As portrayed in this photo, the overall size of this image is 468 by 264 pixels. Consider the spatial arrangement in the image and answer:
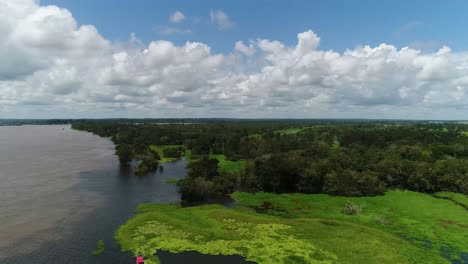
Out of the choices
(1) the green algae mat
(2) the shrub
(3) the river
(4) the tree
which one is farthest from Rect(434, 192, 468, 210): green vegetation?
(4) the tree

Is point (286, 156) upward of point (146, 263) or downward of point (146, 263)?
upward

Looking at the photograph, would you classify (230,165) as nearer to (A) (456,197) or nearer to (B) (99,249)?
(A) (456,197)

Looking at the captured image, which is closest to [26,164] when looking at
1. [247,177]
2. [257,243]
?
[247,177]

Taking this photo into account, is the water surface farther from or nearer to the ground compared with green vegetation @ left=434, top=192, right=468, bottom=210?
farther from the ground

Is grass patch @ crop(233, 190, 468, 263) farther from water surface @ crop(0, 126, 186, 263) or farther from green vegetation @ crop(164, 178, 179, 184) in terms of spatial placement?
water surface @ crop(0, 126, 186, 263)

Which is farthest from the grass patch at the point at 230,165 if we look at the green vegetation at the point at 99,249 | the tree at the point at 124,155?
the green vegetation at the point at 99,249

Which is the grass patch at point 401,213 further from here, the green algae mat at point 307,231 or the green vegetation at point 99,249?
the green vegetation at point 99,249

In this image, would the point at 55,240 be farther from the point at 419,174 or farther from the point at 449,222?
the point at 419,174
